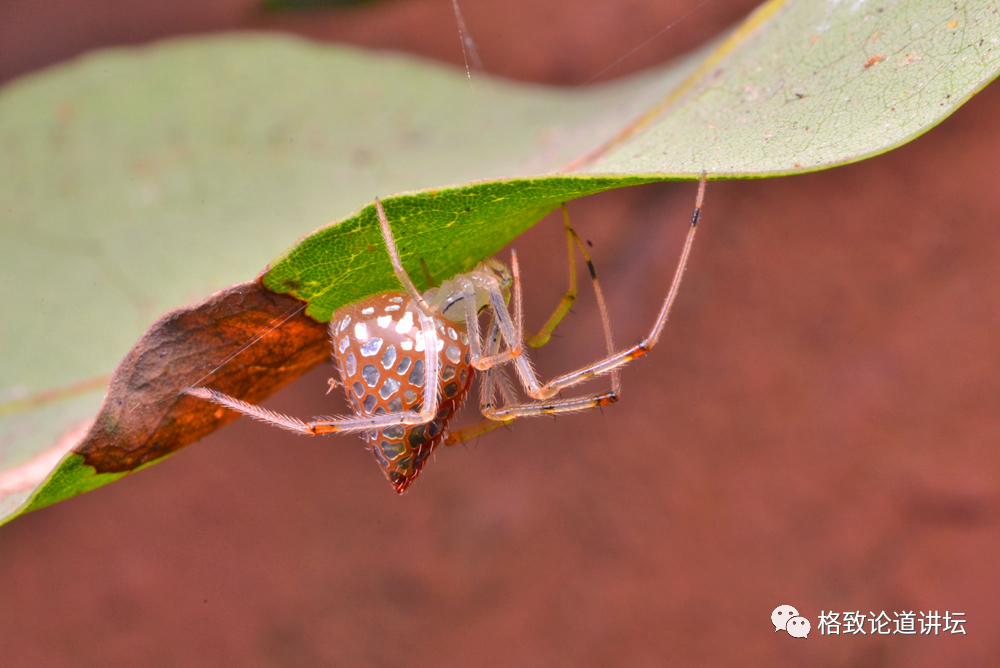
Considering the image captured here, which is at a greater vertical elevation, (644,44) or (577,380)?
(644,44)

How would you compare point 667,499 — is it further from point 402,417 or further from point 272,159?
point 272,159

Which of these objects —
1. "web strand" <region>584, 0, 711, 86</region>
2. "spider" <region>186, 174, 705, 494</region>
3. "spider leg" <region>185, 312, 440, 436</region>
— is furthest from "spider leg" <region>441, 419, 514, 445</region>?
"web strand" <region>584, 0, 711, 86</region>

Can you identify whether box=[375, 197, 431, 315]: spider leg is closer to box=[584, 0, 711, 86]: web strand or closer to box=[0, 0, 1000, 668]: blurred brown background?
box=[0, 0, 1000, 668]: blurred brown background

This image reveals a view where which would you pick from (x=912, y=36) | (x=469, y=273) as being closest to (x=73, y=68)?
(x=469, y=273)

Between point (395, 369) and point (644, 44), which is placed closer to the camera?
point (395, 369)

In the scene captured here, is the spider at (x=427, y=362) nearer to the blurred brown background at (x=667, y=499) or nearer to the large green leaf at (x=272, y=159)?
the large green leaf at (x=272, y=159)

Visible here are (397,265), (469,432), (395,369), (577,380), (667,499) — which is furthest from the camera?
(667,499)

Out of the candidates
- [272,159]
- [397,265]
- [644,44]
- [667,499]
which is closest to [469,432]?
[397,265]
